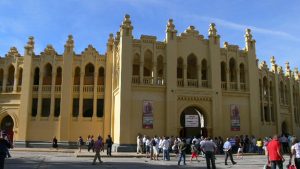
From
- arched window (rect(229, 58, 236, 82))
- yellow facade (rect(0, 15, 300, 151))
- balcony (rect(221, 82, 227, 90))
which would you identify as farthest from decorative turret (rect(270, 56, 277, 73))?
balcony (rect(221, 82, 227, 90))

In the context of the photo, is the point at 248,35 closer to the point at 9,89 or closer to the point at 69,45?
the point at 69,45

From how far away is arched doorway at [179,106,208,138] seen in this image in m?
33.5

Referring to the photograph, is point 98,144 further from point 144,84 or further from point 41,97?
point 41,97

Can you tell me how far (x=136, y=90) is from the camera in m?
32.8

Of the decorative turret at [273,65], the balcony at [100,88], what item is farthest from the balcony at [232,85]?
the balcony at [100,88]

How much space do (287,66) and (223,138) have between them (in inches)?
786

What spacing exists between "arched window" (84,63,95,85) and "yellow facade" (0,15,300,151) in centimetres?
11

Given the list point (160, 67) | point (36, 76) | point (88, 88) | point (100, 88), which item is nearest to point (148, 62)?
point (160, 67)

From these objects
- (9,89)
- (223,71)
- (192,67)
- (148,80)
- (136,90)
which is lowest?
(136,90)

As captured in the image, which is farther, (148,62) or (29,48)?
(29,48)

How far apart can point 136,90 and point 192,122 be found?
6.26 metres

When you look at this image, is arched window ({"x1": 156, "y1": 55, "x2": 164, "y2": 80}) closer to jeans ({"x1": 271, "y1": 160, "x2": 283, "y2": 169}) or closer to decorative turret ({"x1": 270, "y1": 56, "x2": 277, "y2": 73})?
decorative turret ({"x1": 270, "y1": 56, "x2": 277, "y2": 73})

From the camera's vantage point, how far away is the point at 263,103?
132ft

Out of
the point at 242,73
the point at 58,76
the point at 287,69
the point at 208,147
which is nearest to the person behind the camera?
the point at 208,147
